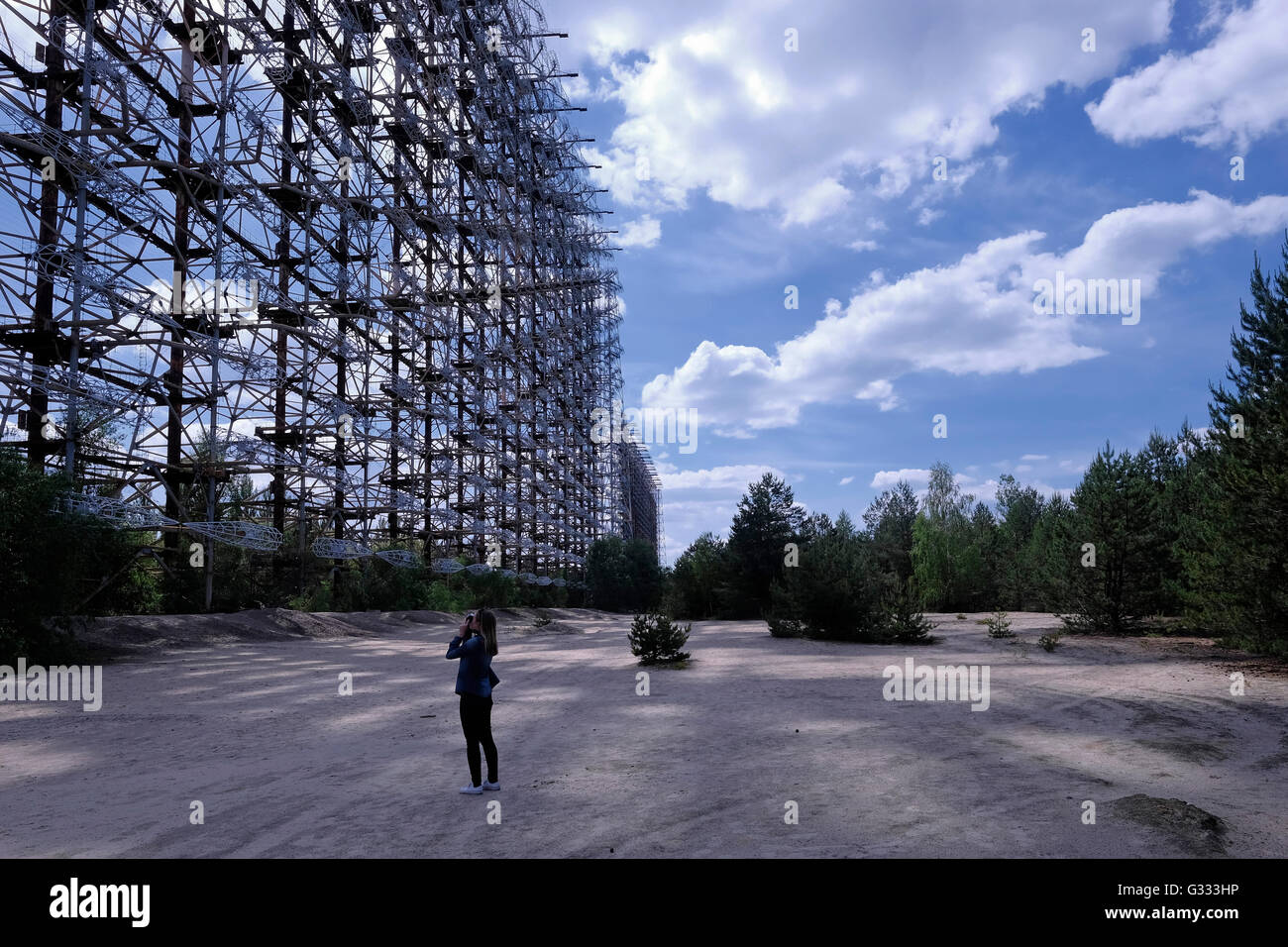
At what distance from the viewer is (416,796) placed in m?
5.97

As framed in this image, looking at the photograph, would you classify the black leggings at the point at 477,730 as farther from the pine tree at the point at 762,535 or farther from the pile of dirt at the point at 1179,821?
the pine tree at the point at 762,535

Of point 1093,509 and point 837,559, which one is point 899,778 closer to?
point 837,559

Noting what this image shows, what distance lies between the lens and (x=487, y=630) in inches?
263

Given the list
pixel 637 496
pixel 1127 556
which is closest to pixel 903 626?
pixel 1127 556

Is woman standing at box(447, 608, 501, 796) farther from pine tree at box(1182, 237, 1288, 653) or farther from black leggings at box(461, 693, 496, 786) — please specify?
pine tree at box(1182, 237, 1288, 653)

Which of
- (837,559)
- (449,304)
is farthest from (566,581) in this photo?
(837,559)

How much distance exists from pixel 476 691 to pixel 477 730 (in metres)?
0.30

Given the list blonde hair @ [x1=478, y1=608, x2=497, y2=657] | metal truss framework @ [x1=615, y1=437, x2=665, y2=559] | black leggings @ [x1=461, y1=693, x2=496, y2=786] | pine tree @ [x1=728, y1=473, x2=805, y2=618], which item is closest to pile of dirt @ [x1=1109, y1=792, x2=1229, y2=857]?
black leggings @ [x1=461, y1=693, x2=496, y2=786]

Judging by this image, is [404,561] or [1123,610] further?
[404,561]

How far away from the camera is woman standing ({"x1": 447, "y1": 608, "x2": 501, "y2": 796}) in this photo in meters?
6.12

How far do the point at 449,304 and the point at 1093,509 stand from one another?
29809 mm

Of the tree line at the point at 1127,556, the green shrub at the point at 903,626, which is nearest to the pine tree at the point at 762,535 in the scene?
the tree line at the point at 1127,556

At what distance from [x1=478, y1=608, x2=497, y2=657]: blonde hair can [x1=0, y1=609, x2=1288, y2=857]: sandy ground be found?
44.2 inches
